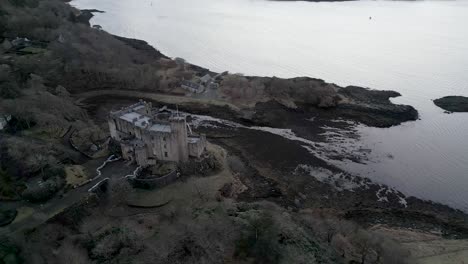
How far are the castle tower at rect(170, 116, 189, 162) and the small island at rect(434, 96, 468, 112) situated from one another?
48.1m

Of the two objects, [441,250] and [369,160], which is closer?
[441,250]

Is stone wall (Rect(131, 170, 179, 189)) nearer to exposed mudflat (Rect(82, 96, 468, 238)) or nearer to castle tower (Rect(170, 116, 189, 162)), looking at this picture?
castle tower (Rect(170, 116, 189, 162))

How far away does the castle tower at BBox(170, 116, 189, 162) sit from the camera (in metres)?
38.6

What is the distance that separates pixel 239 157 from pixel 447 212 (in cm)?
2459

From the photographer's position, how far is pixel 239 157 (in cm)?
4700

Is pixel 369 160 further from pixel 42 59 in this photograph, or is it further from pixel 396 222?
pixel 42 59

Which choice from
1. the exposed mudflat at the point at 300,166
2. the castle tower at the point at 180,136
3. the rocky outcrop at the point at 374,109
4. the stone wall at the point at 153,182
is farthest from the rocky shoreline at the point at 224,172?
the castle tower at the point at 180,136

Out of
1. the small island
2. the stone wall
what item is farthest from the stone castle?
the small island

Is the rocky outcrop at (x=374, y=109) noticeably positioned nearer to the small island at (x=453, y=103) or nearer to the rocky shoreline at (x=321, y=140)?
the rocky shoreline at (x=321, y=140)

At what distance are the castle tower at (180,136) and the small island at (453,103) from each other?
4813 cm

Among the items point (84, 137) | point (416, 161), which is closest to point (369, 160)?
point (416, 161)

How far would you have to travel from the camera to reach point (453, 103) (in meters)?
63.1

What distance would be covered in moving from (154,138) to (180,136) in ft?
9.34

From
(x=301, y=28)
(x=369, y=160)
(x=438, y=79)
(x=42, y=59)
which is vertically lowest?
(x=369, y=160)
